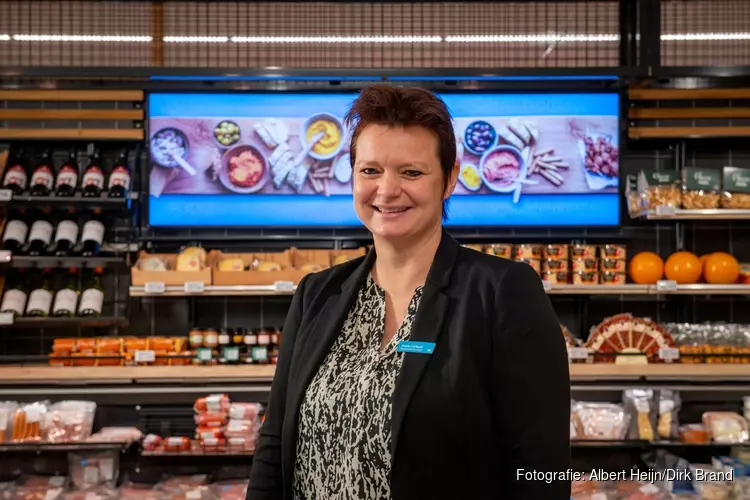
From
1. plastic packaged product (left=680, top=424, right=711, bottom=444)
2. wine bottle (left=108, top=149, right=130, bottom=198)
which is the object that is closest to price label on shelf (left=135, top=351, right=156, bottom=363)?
wine bottle (left=108, top=149, right=130, bottom=198)

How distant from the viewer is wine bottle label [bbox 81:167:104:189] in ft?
15.3

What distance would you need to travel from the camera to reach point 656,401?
4.08 m

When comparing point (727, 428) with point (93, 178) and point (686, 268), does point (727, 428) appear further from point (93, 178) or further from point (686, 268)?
point (93, 178)

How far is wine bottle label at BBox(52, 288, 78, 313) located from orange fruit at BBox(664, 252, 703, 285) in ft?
11.6

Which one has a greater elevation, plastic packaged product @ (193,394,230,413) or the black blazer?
the black blazer

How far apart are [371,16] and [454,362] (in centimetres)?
404

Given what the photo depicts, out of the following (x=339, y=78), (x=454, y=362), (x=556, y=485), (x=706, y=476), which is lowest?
(x=706, y=476)

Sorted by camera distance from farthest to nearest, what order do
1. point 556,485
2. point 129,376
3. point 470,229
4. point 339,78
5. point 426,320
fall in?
point 470,229, point 339,78, point 129,376, point 426,320, point 556,485

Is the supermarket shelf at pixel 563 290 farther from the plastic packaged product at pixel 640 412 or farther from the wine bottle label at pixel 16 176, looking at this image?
the wine bottle label at pixel 16 176

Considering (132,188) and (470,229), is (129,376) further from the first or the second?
(470,229)

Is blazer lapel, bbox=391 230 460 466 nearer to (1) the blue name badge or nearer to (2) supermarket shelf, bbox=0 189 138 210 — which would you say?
(1) the blue name badge

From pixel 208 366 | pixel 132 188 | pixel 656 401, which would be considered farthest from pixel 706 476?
pixel 132 188

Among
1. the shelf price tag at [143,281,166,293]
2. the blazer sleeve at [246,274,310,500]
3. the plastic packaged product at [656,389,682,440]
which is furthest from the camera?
the shelf price tag at [143,281,166,293]

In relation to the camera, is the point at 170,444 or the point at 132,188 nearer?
the point at 170,444
